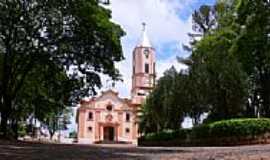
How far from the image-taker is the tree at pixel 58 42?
32.6 meters

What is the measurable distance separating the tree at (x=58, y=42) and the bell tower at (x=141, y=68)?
200 ft

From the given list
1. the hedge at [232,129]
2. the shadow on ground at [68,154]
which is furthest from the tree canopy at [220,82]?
the shadow on ground at [68,154]

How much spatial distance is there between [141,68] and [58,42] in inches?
2559

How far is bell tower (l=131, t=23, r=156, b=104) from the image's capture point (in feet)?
318

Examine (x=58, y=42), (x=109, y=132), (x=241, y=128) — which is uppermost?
(x=58, y=42)

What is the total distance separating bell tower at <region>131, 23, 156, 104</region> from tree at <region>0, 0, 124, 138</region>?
61070 mm

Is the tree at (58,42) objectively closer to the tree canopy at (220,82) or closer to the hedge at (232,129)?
the hedge at (232,129)

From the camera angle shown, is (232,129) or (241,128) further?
(232,129)

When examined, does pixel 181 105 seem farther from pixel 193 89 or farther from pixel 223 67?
pixel 223 67

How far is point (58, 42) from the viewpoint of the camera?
33312mm

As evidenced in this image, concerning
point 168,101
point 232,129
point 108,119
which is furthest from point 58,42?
point 108,119

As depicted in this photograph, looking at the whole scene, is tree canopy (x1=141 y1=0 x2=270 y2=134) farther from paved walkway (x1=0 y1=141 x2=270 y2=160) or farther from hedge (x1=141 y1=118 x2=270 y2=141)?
paved walkway (x1=0 y1=141 x2=270 y2=160)

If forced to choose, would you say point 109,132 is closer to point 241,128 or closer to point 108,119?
point 108,119

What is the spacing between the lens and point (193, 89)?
42.5 meters
